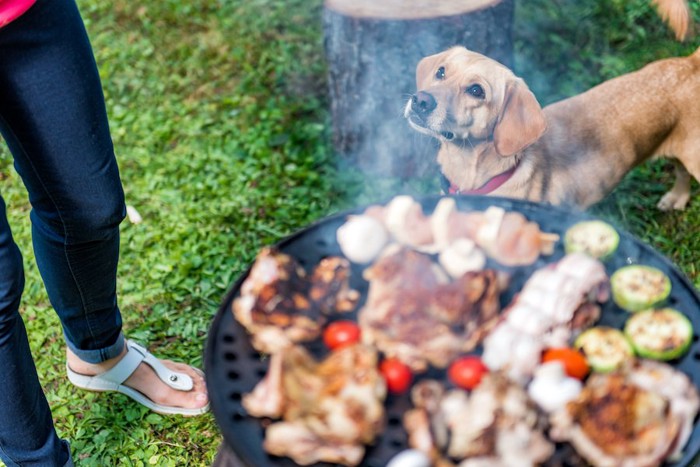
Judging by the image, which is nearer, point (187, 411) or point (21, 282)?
point (21, 282)

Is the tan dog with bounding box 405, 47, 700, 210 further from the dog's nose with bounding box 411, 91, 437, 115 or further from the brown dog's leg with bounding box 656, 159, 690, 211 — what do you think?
the brown dog's leg with bounding box 656, 159, 690, 211

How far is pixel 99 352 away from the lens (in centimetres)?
332

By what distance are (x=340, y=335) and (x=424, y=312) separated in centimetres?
23

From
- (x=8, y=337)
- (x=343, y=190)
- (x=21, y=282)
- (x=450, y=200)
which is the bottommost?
(x=343, y=190)

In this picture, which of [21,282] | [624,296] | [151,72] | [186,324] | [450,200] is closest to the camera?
[624,296]

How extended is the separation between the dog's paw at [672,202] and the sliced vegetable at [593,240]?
9.30 feet

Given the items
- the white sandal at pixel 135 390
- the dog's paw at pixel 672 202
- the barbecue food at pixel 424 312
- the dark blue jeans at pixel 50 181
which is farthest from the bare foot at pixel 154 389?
the dog's paw at pixel 672 202

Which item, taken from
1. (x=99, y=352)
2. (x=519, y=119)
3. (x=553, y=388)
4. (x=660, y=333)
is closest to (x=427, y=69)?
(x=519, y=119)

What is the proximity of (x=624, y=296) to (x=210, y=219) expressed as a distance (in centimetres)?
327

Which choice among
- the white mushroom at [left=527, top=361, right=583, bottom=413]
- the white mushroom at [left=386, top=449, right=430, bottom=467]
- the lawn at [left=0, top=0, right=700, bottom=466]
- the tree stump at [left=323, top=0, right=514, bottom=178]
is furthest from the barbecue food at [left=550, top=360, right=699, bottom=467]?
Result: the tree stump at [left=323, top=0, right=514, bottom=178]

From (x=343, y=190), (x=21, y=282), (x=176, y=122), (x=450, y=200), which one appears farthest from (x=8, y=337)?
(x=176, y=122)

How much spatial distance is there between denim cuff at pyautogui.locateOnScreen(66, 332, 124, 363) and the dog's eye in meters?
1.92

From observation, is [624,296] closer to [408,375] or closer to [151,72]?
[408,375]

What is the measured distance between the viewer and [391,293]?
1.95 m
